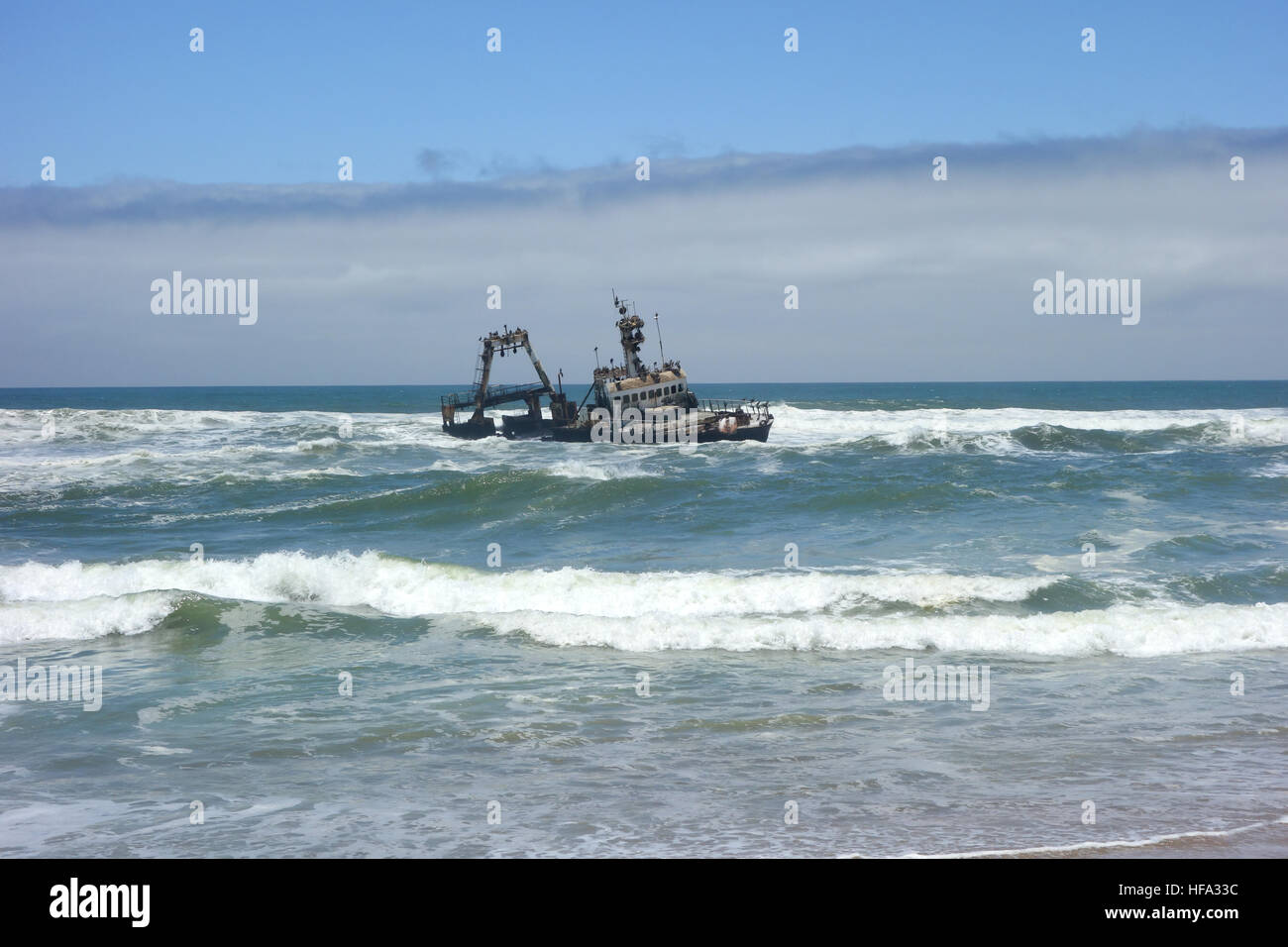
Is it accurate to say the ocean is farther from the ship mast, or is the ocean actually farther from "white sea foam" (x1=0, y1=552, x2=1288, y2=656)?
the ship mast

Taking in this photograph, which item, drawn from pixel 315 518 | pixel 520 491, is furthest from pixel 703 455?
pixel 315 518

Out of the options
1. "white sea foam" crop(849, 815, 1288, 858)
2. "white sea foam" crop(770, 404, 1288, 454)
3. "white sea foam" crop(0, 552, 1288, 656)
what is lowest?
"white sea foam" crop(0, 552, 1288, 656)

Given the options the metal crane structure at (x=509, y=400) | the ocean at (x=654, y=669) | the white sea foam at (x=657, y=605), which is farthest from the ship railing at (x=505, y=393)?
the white sea foam at (x=657, y=605)

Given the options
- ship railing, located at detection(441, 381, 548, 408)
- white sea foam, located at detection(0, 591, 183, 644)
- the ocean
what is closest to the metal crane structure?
ship railing, located at detection(441, 381, 548, 408)

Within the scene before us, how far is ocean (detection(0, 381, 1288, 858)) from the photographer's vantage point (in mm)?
7508

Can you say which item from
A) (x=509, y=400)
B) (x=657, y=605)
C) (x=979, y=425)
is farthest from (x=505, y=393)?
(x=657, y=605)

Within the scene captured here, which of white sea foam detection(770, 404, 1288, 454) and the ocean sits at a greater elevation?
white sea foam detection(770, 404, 1288, 454)

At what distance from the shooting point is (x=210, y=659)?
45.2 ft

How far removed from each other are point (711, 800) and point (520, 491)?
75.6 feet

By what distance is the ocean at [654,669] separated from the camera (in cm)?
751

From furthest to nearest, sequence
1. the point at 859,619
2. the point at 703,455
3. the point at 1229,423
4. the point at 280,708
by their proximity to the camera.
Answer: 1. the point at 1229,423
2. the point at 703,455
3. the point at 859,619
4. the point at 280,708

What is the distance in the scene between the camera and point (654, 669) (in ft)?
42.6

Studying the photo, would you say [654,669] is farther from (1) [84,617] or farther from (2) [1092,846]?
(1) [84,617]
